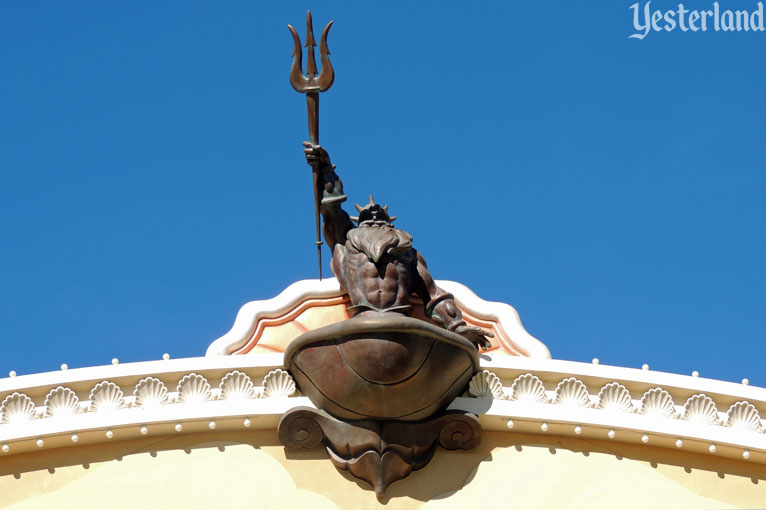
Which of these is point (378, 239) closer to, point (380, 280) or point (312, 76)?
point (380, 280)

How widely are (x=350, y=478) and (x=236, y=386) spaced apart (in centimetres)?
97

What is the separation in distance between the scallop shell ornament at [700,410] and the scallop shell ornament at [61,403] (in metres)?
4.00

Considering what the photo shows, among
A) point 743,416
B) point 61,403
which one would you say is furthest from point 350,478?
point 743,416

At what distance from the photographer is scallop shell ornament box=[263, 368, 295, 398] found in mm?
9938

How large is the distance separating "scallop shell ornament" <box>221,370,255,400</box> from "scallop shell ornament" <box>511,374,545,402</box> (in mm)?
1739

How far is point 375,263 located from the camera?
396 inches

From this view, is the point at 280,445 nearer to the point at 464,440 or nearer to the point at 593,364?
the point at 464,440

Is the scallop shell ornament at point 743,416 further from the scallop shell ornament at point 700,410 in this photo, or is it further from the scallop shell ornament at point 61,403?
the scallop shell ornament at point 61,403

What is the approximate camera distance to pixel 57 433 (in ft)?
32.1

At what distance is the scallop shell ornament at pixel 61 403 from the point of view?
32.4 ft

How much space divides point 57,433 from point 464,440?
8.68ft

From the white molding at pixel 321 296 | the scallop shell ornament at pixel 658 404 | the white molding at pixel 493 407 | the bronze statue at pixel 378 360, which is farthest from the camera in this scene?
the white molding at pixel 321 296

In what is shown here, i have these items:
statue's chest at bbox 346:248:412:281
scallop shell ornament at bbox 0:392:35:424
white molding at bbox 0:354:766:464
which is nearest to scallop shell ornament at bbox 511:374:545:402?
white molding at bbox 0:354:766:464

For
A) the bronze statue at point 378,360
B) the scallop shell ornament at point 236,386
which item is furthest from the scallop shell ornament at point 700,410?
the scallop shell ornament at point 236,386
